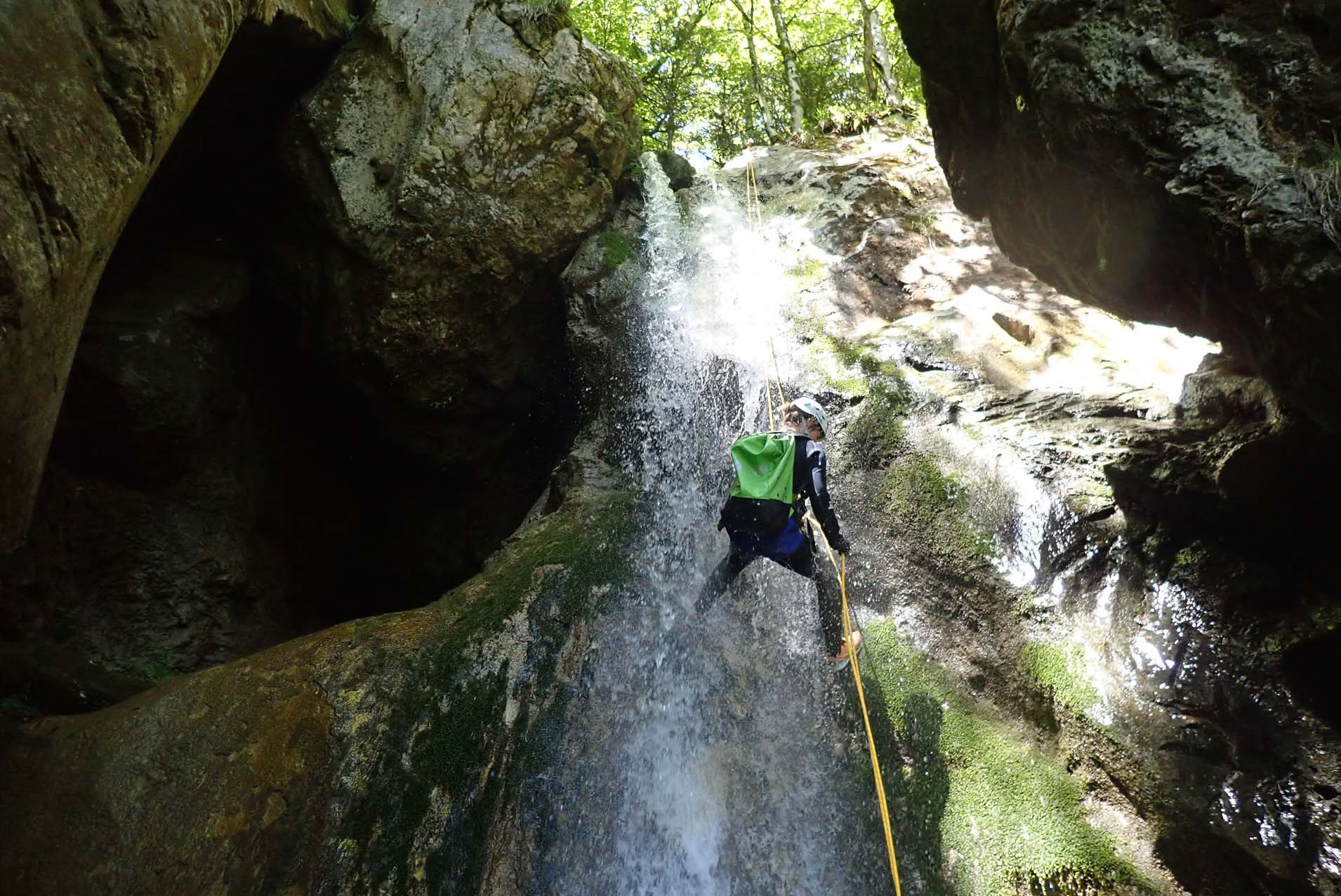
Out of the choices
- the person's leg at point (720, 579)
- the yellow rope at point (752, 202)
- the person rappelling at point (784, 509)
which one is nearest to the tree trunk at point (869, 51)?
the yellow rope at point (752, 202)

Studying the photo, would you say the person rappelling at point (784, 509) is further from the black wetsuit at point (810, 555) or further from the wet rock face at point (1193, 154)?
the wet rock face at point (1193, 154)

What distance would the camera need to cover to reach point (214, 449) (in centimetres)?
899

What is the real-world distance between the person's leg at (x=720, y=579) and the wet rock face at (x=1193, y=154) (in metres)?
3.34

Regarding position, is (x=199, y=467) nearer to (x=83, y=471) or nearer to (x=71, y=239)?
(x=83, y=471)

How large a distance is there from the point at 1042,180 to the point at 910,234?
5.50m

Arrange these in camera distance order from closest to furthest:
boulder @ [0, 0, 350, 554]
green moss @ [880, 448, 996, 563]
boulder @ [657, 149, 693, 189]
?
boulder @ [0, 0, 350, 554] → green moss @ [880, 448, 996, 563] → boulder @ [657, 149, 693, 189]

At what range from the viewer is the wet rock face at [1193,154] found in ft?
11.5

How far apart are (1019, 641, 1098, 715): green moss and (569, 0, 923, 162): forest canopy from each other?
45.8 ft

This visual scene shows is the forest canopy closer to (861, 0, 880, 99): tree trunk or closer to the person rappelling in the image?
(861, 0, 880, 99): tree trunk

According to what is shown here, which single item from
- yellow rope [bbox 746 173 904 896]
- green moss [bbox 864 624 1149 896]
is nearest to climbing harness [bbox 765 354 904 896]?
yellow rope [bbox 746 173 904 896]

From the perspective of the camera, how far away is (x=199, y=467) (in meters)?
8.81

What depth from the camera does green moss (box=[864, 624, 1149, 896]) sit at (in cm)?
452

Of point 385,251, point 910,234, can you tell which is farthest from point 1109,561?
point 385,251

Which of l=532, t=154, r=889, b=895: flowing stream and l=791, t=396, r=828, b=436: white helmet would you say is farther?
l=791, t=396, r=828, b=436: white helmet
